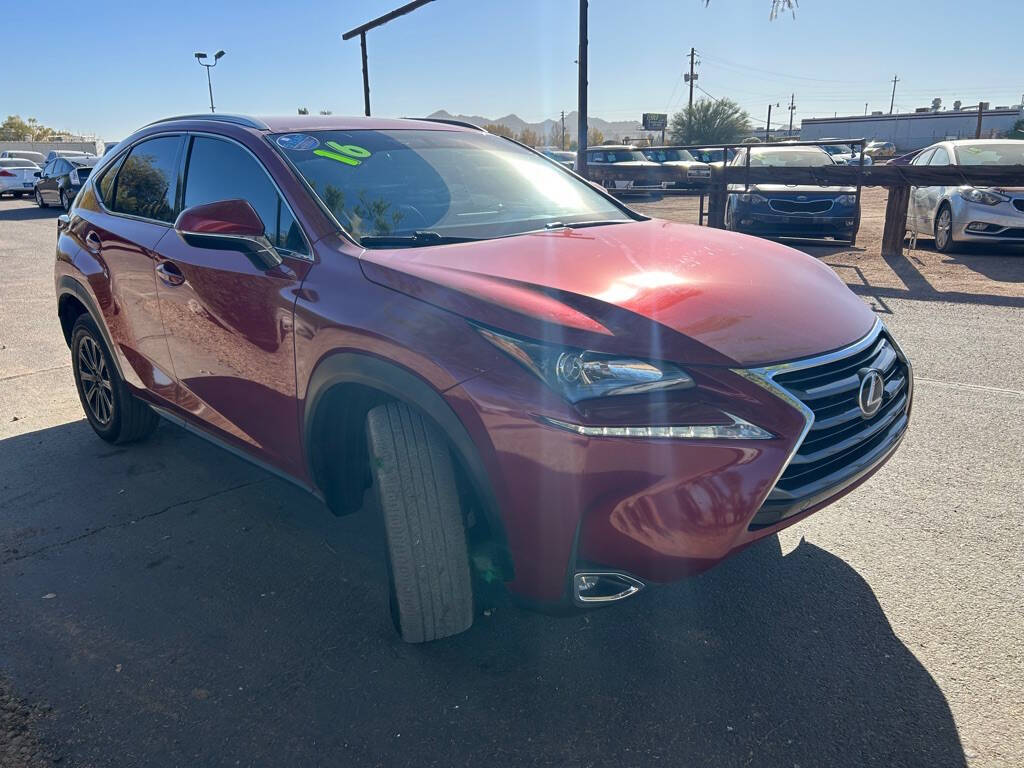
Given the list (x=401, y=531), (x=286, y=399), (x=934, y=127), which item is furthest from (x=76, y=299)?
(x=934, y=127)

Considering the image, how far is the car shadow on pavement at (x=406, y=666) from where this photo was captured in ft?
7.20

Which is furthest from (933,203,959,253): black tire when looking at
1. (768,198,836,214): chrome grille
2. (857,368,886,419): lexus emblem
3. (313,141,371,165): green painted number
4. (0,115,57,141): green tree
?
(0,115,57,141): green tree

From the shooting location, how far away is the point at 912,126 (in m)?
77.1

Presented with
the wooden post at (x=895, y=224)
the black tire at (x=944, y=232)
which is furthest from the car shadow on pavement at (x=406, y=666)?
the black tire at (x=944, y=232)

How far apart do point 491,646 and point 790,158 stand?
40.4ft

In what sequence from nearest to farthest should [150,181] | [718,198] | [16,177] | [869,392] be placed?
[869,392] → [150,181] → [718,198] → [16,177]

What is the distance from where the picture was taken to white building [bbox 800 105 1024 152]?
74.5m

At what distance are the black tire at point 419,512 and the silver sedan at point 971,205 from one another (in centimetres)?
954

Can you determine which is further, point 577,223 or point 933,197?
point 933,197

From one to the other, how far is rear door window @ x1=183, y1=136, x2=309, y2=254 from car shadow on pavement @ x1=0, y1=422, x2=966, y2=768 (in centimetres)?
133

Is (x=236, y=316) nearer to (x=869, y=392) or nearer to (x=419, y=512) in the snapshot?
(x=419, y=512)

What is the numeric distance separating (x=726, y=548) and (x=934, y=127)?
88974mm

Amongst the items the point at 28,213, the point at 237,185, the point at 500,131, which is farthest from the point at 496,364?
the point at 500,131

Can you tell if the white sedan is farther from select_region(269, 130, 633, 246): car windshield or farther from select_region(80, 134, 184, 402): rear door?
select_region(269, 130, 633, 246): car windshield
